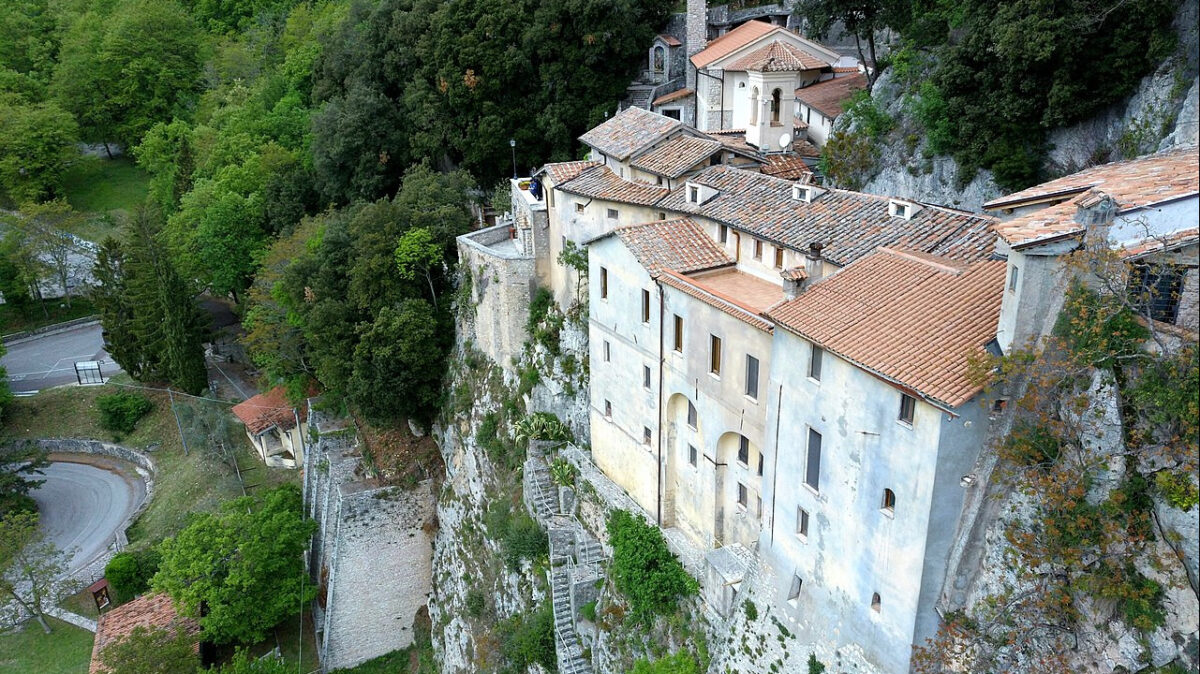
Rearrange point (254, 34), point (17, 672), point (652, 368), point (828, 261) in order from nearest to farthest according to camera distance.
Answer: point (828, 261) → point (652, 368) → point (17, 672) → point (254, 34)

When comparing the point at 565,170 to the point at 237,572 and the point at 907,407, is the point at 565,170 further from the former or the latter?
the point at 237,572

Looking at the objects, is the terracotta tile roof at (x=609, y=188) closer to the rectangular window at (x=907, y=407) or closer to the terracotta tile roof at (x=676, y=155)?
the terracotta tile roof at (x=676, y=155)

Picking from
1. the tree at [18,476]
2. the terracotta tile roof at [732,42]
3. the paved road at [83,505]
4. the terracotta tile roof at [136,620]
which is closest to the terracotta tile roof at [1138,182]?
the terracotta tile roof at [732,42]

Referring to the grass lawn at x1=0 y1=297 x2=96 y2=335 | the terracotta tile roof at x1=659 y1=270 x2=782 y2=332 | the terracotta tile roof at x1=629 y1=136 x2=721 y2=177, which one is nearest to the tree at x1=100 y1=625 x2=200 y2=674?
the terracotta tile roof at x1=659 y1=270 x2=782 y2=332

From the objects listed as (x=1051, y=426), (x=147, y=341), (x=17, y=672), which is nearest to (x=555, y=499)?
(x=1051, y=426)

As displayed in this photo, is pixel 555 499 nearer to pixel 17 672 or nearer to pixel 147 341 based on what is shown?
pixel 17 672

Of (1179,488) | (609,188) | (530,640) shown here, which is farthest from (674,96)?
(1179,488)

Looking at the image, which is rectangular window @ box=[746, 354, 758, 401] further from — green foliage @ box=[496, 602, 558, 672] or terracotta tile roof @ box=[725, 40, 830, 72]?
terracotta tile roof @ box=[725, 40, 830, 72]
